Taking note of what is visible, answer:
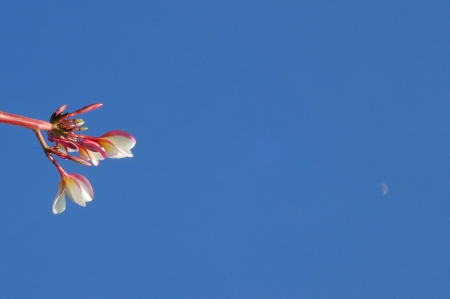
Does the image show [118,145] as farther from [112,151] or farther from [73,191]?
[73,191]

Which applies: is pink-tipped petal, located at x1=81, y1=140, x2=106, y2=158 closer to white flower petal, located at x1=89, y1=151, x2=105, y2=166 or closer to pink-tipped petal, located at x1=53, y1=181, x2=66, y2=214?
white flower petal, located at x1=89, y1=151, x2=105, y2=166

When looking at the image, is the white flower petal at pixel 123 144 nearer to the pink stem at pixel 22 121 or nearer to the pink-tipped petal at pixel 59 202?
the pink-tipped petal at pixel 59 202

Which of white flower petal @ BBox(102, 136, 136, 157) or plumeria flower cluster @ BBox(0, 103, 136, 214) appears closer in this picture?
plumeria flower cluster @ BBox(0, 103, 136, 214)

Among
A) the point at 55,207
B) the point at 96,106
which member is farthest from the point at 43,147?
the point at 55,207

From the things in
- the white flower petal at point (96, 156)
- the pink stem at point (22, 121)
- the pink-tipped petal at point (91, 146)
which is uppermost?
the white flower petal at point (96, 156)

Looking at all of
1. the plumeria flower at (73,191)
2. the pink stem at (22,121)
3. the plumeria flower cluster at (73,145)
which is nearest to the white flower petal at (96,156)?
the plumeria flower cluster at (73,145)

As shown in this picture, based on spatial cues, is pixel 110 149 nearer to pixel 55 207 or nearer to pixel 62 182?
pixel 62 182

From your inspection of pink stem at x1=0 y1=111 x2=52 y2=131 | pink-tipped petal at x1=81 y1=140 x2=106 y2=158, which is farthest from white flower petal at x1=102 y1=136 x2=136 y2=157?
pink stem at x1=0 y1=111 x2=52 y2=131
